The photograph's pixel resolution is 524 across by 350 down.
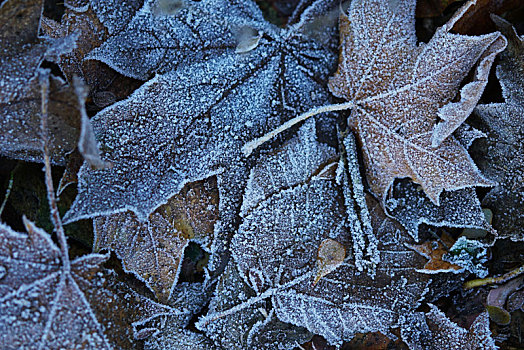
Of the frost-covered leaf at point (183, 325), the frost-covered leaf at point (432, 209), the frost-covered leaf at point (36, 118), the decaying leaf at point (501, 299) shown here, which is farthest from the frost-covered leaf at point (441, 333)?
the frost-covered leaf at point (36, 118)

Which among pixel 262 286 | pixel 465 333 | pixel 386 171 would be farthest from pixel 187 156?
pixel 465 333

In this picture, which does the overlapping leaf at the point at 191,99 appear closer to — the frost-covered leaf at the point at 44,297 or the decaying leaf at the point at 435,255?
the frost-covered leaf at the point at 44,297

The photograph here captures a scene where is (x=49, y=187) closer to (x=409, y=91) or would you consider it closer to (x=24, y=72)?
(x=24, y=72)

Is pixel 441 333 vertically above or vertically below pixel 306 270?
below

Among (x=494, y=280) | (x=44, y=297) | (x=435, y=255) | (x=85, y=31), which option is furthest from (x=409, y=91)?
(x=44, y=297)

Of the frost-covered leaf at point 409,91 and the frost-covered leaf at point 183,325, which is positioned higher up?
the frost-covered leaf at point 409,91

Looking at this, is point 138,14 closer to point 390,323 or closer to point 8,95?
point 8,95
